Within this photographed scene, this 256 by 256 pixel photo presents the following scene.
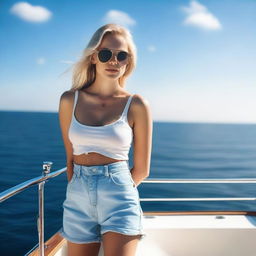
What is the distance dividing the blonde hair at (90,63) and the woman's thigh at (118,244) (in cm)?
85

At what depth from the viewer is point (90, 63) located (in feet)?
6.01

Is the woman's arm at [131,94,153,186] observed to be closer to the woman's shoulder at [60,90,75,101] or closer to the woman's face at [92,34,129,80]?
the woman's face at [92,34,129,80]

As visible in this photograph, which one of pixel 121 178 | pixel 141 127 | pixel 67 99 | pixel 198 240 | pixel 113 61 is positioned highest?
pixel 113 61

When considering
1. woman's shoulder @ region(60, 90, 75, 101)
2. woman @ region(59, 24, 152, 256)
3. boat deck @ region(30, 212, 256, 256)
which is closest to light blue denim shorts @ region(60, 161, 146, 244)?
woman @ region(59, 24, 152, 256)

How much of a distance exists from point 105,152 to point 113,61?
485 mm

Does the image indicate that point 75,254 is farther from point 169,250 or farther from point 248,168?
point 248,168

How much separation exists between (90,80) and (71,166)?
509mm

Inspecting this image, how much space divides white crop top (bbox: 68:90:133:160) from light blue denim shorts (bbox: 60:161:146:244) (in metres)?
0.07

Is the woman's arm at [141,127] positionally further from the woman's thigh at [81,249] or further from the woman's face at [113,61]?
the woman's thigh at [81,249]

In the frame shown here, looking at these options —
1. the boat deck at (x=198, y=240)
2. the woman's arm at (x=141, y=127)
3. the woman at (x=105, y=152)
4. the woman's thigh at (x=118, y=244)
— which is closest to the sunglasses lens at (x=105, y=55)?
the woman at (x=105, y=152)

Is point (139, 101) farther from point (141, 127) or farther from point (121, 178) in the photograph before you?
point (121, 178)

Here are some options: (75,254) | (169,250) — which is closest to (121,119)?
(75,254)

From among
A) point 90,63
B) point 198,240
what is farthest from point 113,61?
point 198,240

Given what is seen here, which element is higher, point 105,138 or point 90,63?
point 90,63
